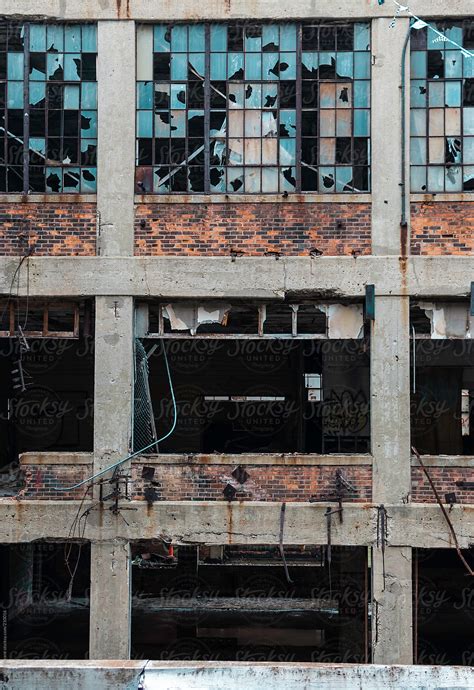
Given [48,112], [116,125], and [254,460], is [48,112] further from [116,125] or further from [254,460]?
[254,460]

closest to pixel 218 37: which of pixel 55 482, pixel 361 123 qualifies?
pixel 361 123

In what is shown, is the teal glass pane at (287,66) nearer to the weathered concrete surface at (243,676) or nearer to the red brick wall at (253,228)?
the red brick wall at (253,228)

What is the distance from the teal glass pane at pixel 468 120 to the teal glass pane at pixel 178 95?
419cm

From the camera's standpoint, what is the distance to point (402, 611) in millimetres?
10297

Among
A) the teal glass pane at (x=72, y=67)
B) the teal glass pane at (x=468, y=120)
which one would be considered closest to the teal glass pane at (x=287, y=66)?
the teal glass pane at (x=468, y=120)

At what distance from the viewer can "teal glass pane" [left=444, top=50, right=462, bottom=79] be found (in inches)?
420

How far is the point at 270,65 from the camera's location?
10789 millimetres

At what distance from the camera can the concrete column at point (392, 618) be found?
10.3 metres

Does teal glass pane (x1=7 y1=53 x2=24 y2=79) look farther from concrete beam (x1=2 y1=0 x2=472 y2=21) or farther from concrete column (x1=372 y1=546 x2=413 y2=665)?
concrete column (x1=372 y1=546 x2=413 y2=665)

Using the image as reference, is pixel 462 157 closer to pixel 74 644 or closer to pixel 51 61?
pixel 51 61

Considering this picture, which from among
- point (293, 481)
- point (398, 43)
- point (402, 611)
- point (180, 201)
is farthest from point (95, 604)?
point (398, 43)

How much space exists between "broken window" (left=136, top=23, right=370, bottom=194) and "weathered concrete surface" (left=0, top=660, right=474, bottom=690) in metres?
6.56

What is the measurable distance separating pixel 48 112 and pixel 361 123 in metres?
4.71

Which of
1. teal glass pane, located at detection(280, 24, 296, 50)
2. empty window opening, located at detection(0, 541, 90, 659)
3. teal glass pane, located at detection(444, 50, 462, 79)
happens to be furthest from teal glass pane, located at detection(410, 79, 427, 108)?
empty window opening, located at detection(0, 541, 90, 659)
